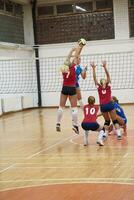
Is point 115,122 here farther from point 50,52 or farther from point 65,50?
point 50,52

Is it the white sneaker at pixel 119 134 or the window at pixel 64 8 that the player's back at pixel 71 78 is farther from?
the window at pixel 64 8

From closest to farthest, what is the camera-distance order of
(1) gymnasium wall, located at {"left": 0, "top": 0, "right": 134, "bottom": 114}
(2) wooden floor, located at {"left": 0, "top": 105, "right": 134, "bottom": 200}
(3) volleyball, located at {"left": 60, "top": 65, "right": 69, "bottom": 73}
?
(2) wooden floor, located at {"left": 0, "top": 105, "right": 134, "bottom": 200}
(3) volleyball, located at {"left": 60, "top": 65, "right": 69, "bottom": 73}
(1) gymnasium wall, located at {"left": 0, "top": 0, "right": 134, "bottom": 114}

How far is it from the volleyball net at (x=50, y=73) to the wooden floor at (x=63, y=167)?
6.73 metres

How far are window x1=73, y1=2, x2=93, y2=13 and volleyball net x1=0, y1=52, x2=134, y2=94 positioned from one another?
1.95 meters

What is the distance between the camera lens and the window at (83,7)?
19.8 metres

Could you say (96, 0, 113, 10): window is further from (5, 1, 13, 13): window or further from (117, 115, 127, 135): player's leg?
(117, 115, 127, 135): player's leg

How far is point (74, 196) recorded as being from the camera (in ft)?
18.1

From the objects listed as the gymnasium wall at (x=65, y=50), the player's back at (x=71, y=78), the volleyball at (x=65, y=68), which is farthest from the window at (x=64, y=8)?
the volleyball at (x=65, y=68)

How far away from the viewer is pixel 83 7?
19.9 metres

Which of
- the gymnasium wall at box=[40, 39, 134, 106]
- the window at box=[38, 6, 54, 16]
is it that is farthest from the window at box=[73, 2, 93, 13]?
the gymnasium wall at box=[40, 39, 134, 106]

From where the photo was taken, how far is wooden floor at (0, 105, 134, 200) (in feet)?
18.8

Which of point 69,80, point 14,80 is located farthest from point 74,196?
point 14,80

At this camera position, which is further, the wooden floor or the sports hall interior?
the sports hall interior

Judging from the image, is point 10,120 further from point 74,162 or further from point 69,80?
point 74,162
